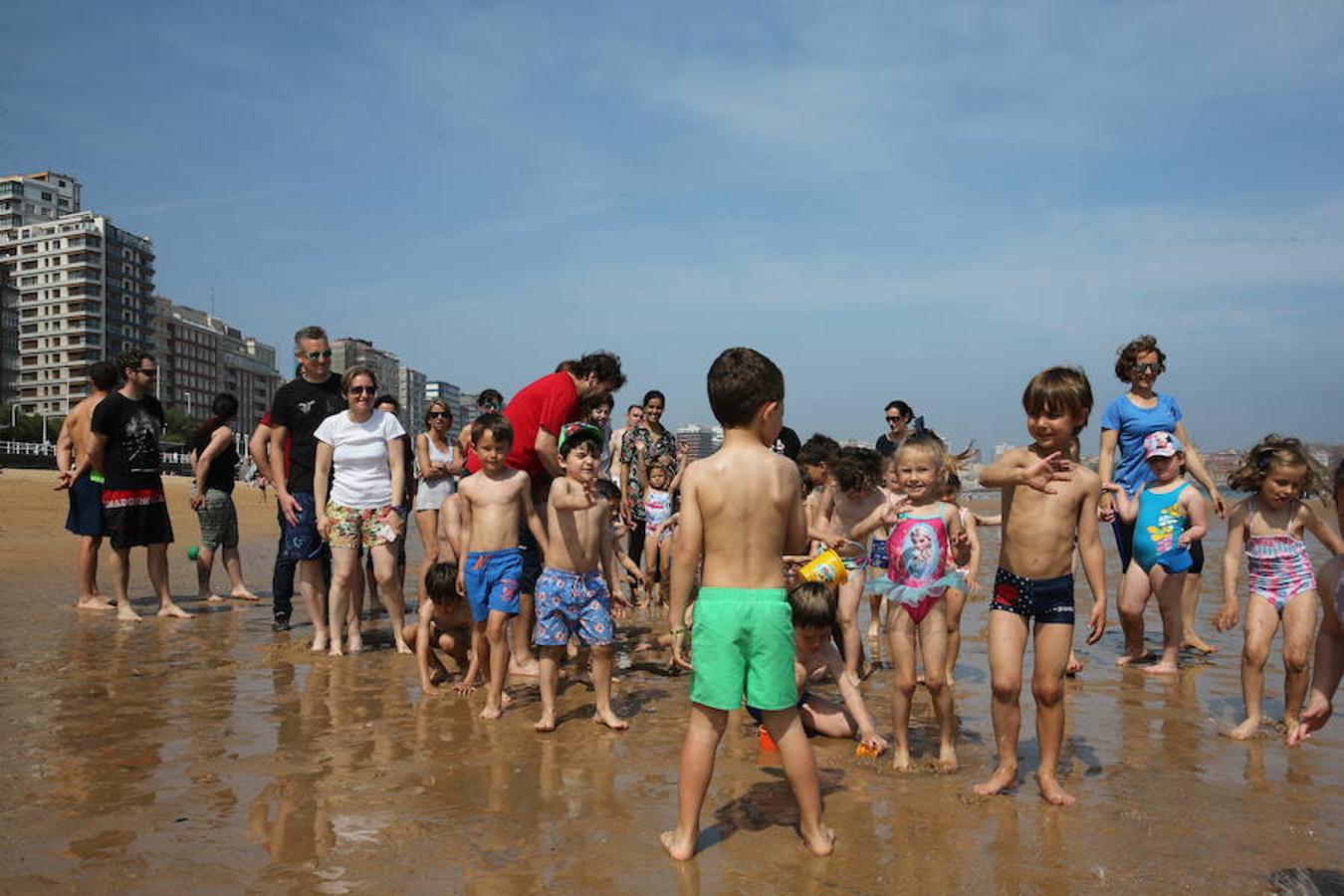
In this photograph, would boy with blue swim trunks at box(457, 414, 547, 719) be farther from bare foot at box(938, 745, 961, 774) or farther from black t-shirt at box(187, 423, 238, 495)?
black t-shirt at box(187, 423, 238, 495)

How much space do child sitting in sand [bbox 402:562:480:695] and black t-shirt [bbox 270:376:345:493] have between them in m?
1.90

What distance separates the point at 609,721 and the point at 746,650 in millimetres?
1921

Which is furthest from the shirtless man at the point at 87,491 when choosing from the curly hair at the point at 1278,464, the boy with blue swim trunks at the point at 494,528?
the curly hair at the point at 1278,464

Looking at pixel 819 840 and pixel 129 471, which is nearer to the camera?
pixel 819 840

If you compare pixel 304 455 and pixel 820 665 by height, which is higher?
pixel 304 455

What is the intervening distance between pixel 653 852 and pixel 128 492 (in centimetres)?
761

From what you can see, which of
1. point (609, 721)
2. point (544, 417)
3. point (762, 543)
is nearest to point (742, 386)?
point (762, 543)

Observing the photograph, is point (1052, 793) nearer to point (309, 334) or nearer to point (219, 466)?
point (309, 334)

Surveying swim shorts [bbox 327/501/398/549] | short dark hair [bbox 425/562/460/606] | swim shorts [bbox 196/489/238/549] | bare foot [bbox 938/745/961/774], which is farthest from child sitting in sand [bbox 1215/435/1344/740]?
swim shorts [bbox 196/489/238/549]

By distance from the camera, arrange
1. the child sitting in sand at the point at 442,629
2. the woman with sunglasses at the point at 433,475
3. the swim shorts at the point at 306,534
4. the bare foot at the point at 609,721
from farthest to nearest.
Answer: the woman with sunglasses at the point at 433,475
the swim shorts at the point at 306,534
the child sitting in sand at the point at 442,629
the bare foot at the point at 609,721

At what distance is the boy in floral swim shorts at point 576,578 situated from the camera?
17.7 ft

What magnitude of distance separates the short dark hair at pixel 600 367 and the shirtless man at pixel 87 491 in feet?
17.6

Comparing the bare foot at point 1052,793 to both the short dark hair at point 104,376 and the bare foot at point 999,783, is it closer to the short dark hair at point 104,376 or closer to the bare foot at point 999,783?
the bare foot at point 999,783

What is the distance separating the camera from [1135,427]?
751 centimetres
